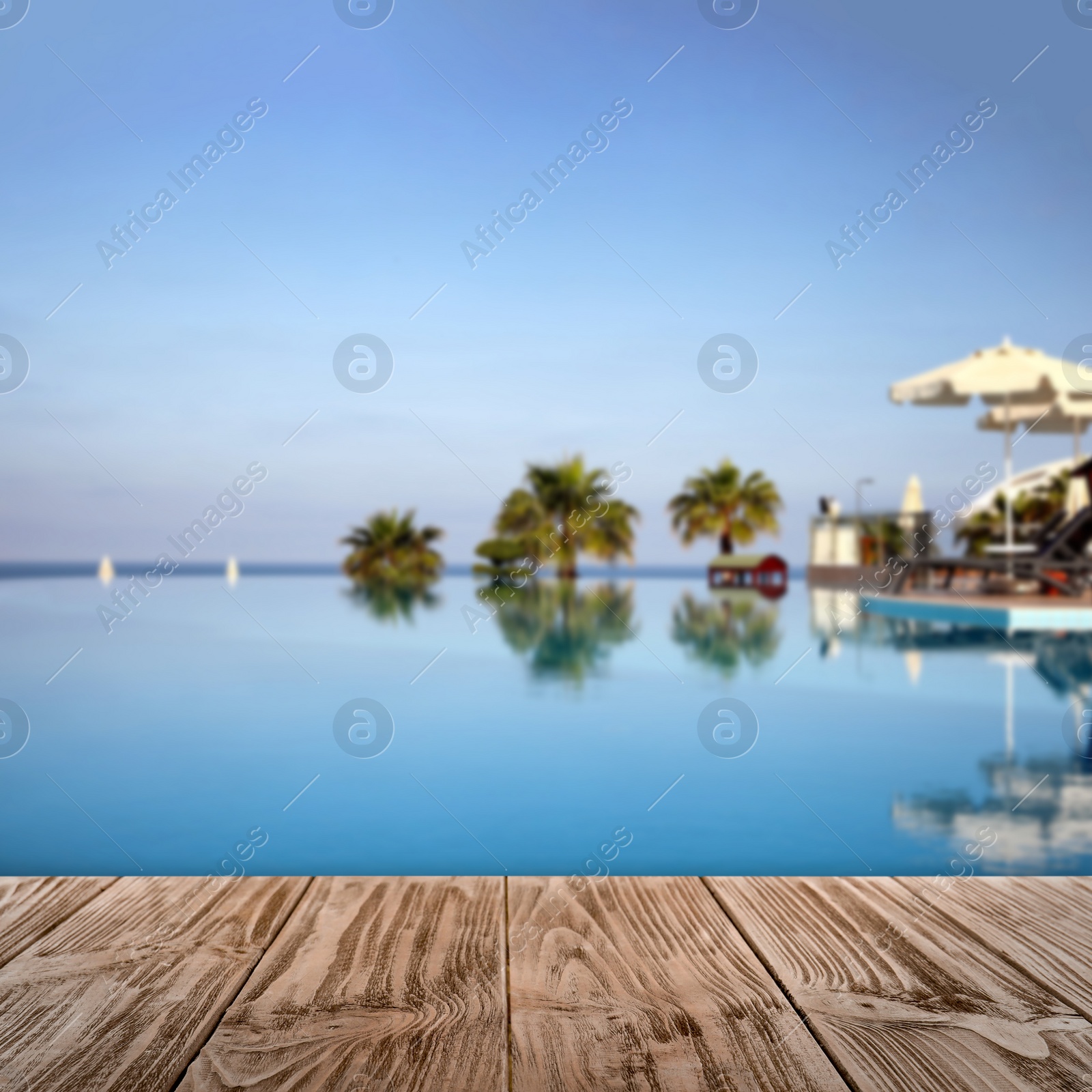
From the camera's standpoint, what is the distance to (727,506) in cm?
2866

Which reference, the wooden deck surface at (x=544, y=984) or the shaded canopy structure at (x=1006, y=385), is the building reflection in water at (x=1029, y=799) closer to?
the wooden deck surface at (x=544, y=984)

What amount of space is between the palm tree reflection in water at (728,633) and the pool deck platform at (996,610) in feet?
4.96

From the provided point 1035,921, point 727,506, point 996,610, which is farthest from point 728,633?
point 727,506

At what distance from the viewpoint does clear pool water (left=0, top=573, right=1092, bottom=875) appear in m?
3.28

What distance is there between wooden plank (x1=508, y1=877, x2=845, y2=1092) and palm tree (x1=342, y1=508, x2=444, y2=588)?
95.9 ft

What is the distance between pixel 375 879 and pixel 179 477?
20872mm

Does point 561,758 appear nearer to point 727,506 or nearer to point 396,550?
point 727,506

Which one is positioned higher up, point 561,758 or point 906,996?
point 906,996

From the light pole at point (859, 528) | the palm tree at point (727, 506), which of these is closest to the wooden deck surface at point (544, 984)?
the light pole at point (859, 528)

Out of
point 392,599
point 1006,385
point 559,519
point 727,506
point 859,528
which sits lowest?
point 392,599

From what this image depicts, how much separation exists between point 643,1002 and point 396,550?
30.2 m

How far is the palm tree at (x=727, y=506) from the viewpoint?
1113 inches

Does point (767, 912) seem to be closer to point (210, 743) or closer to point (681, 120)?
point (210, 743)

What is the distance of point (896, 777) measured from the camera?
4.12 metres
